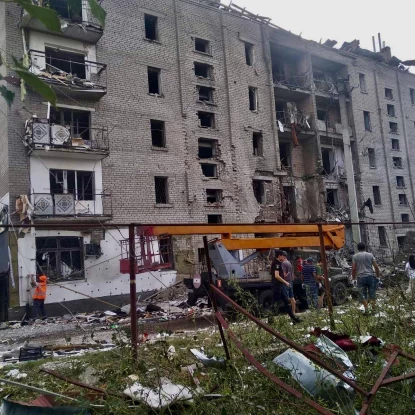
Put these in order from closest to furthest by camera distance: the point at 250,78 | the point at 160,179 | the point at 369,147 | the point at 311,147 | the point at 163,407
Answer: the point at 163,407, the point at 160,179, the point at 250,78, the point at 311,147, the point at 369,147

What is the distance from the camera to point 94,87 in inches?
790

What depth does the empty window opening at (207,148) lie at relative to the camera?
2552 centimetres

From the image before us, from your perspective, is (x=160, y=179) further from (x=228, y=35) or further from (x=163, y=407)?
(x=163, y=407)

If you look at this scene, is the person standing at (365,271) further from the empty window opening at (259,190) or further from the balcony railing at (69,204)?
the empty window opening at (259,190)

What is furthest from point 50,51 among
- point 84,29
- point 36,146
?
point 36,146

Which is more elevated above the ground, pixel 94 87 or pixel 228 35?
pixel 228 35

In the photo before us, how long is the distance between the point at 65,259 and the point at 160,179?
22.9 feet

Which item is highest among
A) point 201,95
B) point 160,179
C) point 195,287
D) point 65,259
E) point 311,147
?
point 201,95

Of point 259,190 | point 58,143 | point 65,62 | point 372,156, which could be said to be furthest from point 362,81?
point 58,143

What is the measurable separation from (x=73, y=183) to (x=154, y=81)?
340 inches

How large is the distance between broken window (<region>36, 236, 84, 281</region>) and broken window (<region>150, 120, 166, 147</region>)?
24.6 feet

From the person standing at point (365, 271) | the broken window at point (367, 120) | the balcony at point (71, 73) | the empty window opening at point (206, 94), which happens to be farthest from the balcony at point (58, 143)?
the broken window at point (367, 120)

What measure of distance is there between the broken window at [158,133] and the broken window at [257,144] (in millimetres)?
6835

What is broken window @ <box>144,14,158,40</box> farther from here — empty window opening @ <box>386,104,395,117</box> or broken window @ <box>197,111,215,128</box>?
empty window opening @ <box>386,104,395,117</box>
